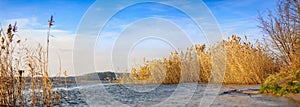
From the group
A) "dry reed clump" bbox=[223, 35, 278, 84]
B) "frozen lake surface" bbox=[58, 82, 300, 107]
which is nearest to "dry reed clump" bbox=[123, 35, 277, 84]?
"dry reed clump" bbox=[223, 35, 278, 84]

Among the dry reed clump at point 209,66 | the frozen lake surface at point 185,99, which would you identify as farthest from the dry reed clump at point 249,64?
the frozen lake surface at point 185,99

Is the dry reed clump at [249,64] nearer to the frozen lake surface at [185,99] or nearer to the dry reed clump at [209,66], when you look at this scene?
the dry reed clump at [209,66]

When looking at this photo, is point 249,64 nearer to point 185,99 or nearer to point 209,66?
point 209,66

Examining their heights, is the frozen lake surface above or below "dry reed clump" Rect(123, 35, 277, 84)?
below

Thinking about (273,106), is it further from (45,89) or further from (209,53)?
(209,53)

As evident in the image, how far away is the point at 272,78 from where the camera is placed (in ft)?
30.6

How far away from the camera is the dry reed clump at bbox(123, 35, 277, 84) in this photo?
1245 centimetres

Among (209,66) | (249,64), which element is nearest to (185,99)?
(249,64)

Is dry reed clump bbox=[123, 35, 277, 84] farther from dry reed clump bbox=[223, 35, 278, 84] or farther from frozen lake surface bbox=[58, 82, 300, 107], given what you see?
frozen lake surface bbox=[58, 82, 300, 107]

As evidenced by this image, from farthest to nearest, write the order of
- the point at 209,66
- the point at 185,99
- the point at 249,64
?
1. the point at 209,66
2. the point at 249,64
3. the point at 185,99

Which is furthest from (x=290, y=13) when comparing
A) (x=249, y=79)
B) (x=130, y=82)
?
(x=130, y=82)

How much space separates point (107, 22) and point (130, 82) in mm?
8444

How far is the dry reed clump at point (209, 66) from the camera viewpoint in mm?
12445

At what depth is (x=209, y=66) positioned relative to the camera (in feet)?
48.7
